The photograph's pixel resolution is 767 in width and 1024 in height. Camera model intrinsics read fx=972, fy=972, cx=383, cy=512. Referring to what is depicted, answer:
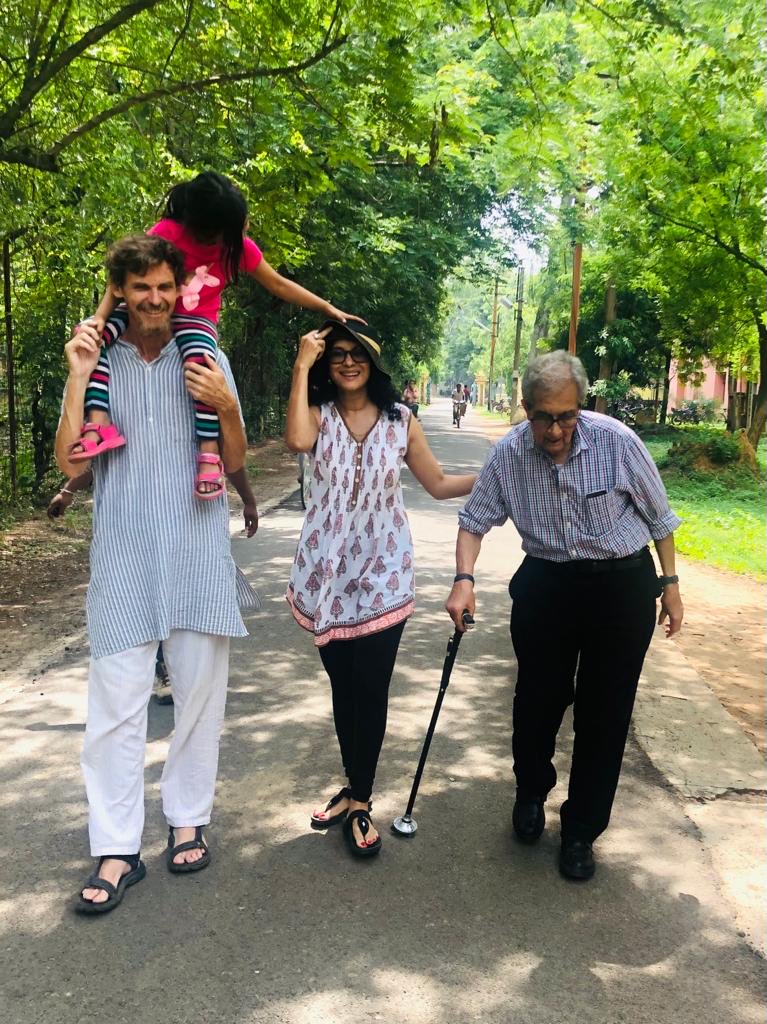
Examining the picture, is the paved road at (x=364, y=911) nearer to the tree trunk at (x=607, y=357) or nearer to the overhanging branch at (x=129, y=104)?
the overhanging branch at (x=129, y=104)

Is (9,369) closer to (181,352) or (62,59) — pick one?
(62,59)

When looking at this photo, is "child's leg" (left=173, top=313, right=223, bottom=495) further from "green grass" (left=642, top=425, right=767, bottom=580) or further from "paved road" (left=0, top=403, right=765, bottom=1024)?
"green grass" (left=642, top=425, right=767, bottom=580)

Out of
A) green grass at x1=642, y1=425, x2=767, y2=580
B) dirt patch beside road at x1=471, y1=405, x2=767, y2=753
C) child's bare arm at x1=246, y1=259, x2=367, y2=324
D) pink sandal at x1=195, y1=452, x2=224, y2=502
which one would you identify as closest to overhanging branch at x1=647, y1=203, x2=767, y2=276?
green grass at x1=642, y1=425, x2=767, y2=580

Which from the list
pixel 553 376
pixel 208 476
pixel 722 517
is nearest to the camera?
pixel 208 476

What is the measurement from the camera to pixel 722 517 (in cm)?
1359

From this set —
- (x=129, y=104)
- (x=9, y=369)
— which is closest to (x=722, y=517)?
(x=9, y=369)

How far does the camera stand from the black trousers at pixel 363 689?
354 cm

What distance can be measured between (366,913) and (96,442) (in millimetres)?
1720

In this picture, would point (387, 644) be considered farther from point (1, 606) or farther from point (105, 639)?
point (1, 606)

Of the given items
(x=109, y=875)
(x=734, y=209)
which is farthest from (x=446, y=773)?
(x=734, y=209)

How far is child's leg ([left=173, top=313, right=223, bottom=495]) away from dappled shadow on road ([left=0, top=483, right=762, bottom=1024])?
1344 mm

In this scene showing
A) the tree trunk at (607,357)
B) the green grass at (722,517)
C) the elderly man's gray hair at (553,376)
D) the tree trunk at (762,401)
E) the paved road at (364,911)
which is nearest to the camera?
the paved road at (364,911)

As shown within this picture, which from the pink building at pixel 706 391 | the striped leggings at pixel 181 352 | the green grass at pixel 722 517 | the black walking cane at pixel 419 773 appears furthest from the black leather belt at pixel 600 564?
the pink building at pixel 706 391

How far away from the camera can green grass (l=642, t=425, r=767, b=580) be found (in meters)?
10.6
